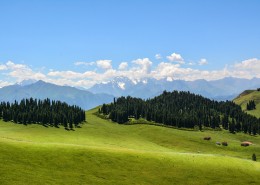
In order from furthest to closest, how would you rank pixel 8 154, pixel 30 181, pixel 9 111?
pixel 9 111 < pixel 8 154 < pixel 30 181

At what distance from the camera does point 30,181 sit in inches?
1683

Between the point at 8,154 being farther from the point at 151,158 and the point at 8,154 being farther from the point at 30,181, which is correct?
the point at 151,158

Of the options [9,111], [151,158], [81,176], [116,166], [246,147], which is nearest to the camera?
[81,176]

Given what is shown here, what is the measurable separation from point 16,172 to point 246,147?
5784 inches

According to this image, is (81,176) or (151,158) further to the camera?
(151,158)

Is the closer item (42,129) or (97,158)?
(97,158)

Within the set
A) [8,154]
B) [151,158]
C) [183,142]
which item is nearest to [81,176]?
[8,154]

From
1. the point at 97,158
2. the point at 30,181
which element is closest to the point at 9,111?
the point at 97,158

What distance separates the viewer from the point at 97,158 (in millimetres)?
60125

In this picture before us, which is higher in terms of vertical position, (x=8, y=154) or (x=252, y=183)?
(x=8, y=154)

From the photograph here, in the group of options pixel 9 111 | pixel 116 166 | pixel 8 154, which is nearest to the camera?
pixel 8 154

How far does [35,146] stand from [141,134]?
5320 inches

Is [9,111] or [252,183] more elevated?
[9,111]

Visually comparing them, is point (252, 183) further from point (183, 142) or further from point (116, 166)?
point (183, 142)
